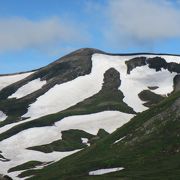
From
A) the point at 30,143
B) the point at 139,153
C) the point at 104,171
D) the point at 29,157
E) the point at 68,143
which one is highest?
the point at 30,143

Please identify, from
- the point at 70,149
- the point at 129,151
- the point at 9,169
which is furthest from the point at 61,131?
the point at 129,151

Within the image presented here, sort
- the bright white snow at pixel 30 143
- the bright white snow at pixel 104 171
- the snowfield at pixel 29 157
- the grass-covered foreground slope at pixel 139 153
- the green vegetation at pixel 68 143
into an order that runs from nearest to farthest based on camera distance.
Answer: the grass-covered foreground slope at pixel 139 153 → the bright white snow at pixel 104 171 → the snowfield at pixel 29 157 → the bright white snow at pixel 30 143 → the green vegetation at pixel 68 143

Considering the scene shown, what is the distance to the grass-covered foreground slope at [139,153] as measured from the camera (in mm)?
98688

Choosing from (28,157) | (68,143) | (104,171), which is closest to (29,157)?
(28,157)

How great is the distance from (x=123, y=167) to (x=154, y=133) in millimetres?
20493

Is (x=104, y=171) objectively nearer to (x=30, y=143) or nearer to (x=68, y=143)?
(x=68, y=143)

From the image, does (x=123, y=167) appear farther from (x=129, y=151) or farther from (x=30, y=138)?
(x=30, y=138)

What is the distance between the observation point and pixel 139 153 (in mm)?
116500

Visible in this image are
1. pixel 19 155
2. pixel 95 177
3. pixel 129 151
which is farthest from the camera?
pixel 19 155

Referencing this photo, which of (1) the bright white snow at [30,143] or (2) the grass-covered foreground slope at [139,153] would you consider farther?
(1) the bright white snow at [30,143]

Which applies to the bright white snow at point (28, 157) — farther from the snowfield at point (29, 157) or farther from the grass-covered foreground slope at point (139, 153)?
the grass-covered foreground slope at point (139, 153)

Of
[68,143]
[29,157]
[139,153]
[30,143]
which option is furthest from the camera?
[30,143]

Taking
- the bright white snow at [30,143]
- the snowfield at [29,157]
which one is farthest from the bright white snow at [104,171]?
the snowfield at [29,157]

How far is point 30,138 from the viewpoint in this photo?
190 meters
